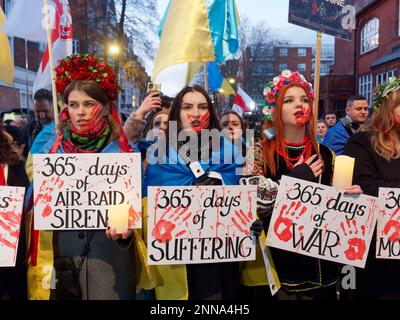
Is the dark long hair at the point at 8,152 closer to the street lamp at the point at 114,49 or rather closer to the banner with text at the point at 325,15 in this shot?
the banner with text at the point at 325,15

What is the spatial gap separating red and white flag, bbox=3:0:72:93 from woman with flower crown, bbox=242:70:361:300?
8.89ft

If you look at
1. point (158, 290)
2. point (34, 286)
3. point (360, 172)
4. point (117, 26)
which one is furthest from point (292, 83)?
point (117, 26)

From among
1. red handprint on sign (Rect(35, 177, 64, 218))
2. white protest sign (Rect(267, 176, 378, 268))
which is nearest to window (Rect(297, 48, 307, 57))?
white protest sign (Rect(267, 176, 378, 268))

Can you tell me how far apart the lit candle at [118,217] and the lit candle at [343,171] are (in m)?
1.24

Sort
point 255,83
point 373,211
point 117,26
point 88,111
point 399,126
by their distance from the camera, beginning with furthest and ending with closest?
point 255,83, point 117,26, point 399,126, point 88,111, point 373,211

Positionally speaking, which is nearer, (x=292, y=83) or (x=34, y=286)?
(x=34, y=286)

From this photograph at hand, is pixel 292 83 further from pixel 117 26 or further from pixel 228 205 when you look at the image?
pixel 117 26

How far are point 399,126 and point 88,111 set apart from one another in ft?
6.95

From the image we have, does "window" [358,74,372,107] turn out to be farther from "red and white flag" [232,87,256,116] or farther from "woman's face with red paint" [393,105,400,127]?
"woman's face with red paint" [393,105,400,127]

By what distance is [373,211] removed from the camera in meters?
2.65

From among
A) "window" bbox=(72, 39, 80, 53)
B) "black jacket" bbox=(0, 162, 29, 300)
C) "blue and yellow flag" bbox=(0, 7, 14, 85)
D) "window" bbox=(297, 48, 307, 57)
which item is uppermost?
"window" bbox=(297, 48, 307, 57)

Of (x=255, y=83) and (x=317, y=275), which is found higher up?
(x=255, y=83)

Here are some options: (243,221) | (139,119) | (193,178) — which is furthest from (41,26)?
(243,221)

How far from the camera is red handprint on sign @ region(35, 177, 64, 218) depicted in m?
2.58
